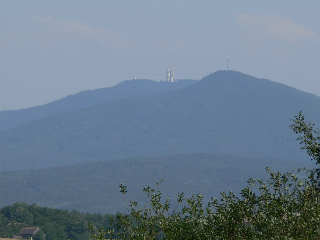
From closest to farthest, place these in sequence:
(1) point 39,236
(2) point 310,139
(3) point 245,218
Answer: (3) point 245,218 → (2) point 310,139 → (1) point 39,236

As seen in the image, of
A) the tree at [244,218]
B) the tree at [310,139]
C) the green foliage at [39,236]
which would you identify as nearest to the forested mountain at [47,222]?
the green foliage at [39,236]

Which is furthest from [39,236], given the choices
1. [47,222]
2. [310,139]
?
[310,139]

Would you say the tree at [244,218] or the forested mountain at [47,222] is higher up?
the tree at [244,218]

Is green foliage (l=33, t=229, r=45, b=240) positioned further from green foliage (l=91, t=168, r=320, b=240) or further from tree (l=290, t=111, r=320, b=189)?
green foliage (l=91, t=168, r=320, b=240)

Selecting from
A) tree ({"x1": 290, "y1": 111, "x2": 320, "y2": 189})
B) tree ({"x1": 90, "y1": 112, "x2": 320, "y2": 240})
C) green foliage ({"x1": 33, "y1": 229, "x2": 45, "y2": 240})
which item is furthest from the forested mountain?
tree ({"x1": 90, "y1": 112, "x2": 320, "y2": 240})

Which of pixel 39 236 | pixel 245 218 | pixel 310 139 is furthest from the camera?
pixel 39 236

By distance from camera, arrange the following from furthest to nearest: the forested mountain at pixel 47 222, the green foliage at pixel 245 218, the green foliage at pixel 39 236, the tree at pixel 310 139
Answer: the forested mountain at pixel 47 222 < the green foliage at pixel 39 236 < the tree at pixel 310 139 < the green foliage at pixel 245 218

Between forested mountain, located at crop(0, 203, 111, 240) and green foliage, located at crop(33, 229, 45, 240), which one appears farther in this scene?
forested mountain, located at crop(0, 203, 111, 240)

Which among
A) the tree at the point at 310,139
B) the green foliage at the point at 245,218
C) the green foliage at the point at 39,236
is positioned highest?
the tree at the point at 310,139

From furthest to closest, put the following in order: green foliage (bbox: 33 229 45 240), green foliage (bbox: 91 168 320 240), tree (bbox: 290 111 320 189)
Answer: green foliage (bbox: 33 229 45 240)
tree (bbox: 290 111 320 189)
green foliage (bbox: 91 168 320 240)

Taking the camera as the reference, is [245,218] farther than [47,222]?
No

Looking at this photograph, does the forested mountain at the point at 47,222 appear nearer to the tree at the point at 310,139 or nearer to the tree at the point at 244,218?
the tree at the point at 310,139

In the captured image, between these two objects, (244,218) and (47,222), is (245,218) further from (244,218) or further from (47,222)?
(47,222)

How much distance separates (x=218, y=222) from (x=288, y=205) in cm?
207
